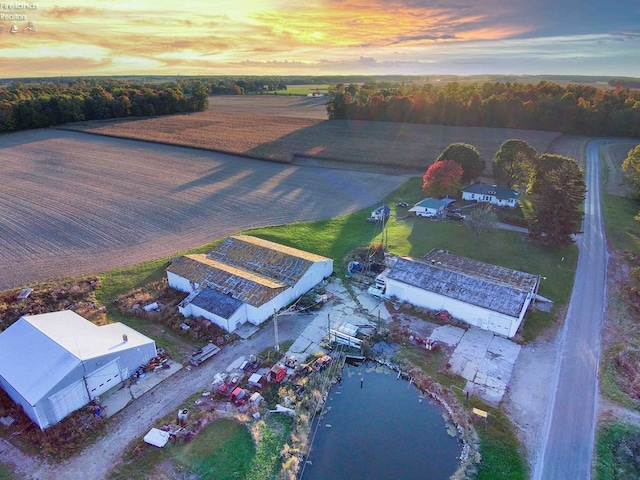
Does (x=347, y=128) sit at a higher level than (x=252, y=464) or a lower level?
higher

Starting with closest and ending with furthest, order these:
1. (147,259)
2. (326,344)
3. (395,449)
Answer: (395,449) → (326,344) → (147,259)

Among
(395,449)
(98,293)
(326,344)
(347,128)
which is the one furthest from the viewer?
(347,128)

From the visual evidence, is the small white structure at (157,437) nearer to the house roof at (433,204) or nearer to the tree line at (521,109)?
Result: the house roof at (433,204)

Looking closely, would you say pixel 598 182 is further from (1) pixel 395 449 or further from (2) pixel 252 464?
(2) pixel 252 464

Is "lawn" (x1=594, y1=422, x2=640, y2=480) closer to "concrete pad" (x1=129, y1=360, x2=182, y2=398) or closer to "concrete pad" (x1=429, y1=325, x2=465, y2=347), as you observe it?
"concrete pad" (x1=429, y1=325, x2=465, y2=347)

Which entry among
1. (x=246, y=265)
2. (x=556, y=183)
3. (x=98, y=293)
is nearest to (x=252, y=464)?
(x=246, y=265)

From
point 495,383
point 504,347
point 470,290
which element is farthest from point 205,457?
point 470,290

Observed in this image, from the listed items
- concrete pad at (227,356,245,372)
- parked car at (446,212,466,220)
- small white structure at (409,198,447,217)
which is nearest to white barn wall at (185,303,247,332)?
concrete pad at (227,356,245,372)

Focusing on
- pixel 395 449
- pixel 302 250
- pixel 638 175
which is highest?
pixel 638 175

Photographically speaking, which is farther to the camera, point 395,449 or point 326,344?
point 326,344
